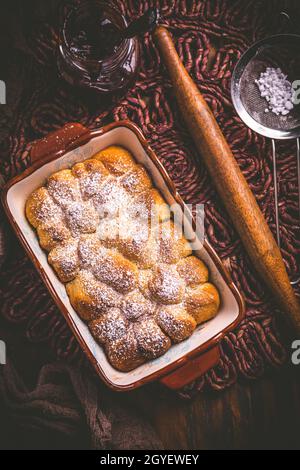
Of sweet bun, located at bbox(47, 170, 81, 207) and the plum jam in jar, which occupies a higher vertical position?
the plum jam in jar

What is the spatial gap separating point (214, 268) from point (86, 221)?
16.1 inches

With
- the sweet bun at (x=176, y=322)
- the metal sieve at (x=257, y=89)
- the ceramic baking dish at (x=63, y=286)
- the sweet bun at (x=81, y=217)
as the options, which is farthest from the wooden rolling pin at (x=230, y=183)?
the sweet bun at (x=81, y=217)

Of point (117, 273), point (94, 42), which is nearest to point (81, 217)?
point (117, 273)

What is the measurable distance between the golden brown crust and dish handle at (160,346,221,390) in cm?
8

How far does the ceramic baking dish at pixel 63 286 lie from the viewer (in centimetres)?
142

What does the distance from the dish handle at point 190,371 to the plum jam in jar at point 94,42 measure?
90 centimetres

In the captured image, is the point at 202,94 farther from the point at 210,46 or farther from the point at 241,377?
the point at 241,377

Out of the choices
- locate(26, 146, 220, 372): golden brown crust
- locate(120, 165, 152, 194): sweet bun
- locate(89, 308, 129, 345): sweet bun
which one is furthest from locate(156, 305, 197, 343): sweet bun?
locate(120, 165, 152, 194): sweet bun

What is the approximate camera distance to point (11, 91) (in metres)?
1.60

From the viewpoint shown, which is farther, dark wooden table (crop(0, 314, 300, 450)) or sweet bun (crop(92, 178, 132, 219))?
dark wooden table (crop(0, 314, 300, 450))

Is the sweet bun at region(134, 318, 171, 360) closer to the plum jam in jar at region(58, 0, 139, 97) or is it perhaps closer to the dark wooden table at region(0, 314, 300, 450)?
the dark wooden table at region(0, 314, 300, 450)

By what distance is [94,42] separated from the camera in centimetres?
147

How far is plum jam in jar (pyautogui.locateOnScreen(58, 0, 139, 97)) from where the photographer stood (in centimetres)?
145

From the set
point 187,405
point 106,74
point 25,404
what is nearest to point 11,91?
point 106,74
